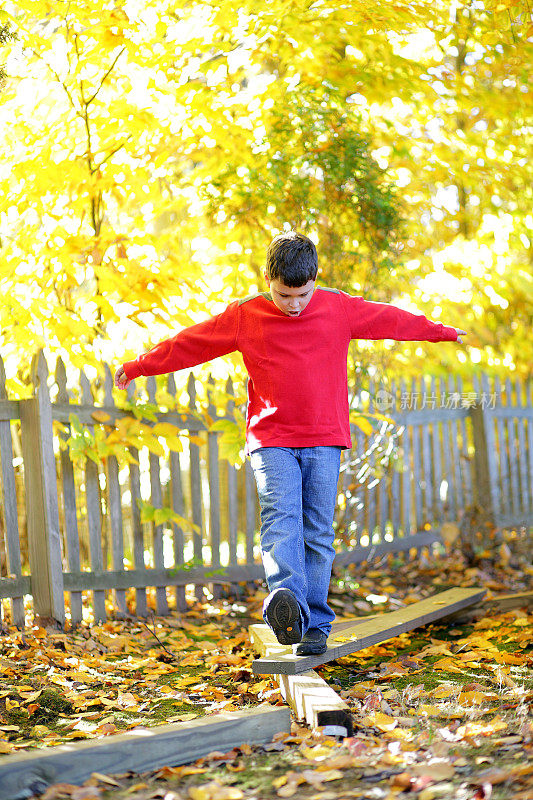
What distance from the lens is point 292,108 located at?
534cm

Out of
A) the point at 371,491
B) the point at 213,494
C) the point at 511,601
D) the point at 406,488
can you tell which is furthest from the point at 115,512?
the point at 406,488

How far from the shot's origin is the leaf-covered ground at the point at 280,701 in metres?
2.14

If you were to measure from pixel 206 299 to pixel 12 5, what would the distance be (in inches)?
79.4

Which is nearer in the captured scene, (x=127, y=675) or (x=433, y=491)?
(x=127, y=675)

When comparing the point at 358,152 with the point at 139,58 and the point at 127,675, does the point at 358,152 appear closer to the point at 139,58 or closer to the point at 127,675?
the point at 139,58

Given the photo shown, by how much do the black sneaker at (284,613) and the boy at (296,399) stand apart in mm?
46

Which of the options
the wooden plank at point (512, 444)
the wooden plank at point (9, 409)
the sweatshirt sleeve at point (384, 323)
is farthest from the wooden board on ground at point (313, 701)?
the wooden plank at point (512, 444)

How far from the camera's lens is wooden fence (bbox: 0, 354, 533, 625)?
4.33 metres

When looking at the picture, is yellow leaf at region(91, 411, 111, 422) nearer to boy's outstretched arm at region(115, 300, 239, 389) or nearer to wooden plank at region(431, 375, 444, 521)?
boy's outstretched arm at region(115, 300, 239, 389)

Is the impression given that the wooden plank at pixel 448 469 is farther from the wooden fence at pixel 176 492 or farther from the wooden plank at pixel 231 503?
the wooden plank at pixel 231 503

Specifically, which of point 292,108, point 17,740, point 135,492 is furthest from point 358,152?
point 17,740

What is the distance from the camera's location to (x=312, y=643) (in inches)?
123

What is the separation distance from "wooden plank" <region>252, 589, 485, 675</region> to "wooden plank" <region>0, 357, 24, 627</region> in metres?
1.76

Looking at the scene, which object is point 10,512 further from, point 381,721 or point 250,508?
point 381,721
